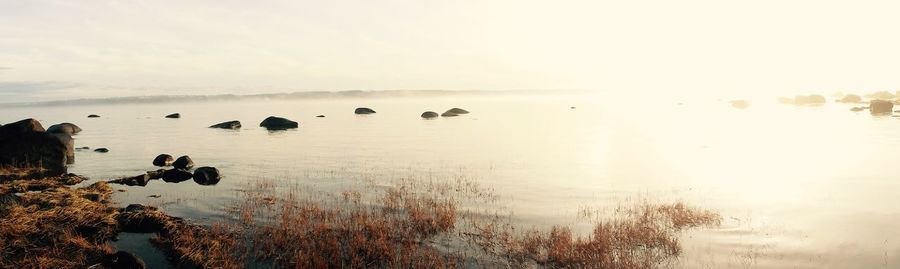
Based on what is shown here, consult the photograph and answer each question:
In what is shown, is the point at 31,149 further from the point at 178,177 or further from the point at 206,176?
the point at 206,176

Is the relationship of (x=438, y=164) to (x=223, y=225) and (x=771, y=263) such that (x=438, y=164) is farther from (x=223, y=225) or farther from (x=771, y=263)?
(x=771, y=263)

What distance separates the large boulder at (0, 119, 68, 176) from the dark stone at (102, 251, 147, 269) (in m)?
20.2

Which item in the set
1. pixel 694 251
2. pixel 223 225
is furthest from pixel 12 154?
pixel 694 251

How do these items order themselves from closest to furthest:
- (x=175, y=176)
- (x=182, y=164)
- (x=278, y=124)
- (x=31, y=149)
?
1. (x=175, y=176)
2. (x=31, y=149)
3. (x=182, y=164)
4. (x=278, y=124)

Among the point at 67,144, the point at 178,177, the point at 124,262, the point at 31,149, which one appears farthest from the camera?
the point at 67,144

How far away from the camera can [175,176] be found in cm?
2658

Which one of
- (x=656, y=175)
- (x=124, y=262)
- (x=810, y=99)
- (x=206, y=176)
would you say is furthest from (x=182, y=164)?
(x=810, y=99)

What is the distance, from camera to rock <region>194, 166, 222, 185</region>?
25453mm

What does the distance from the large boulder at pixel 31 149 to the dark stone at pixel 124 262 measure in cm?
2022

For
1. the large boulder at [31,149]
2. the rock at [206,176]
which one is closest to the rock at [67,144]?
the large boulder at [31,149]

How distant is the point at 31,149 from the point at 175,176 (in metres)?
9.95

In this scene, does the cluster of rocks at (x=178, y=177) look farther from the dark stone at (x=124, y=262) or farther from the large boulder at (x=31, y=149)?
the dark stone at (x=124, y=262)

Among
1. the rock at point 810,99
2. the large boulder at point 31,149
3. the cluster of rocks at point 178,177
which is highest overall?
the rock at point 810,99

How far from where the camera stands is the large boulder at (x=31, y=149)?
28359 millimetres
